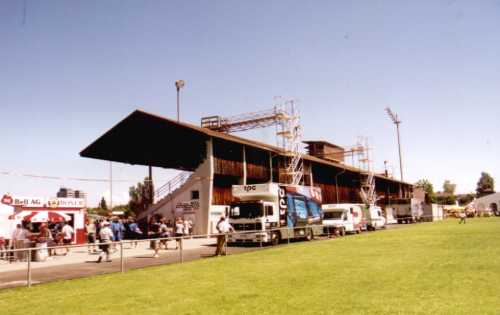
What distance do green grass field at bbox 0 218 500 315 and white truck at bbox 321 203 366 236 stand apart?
1805 centimetres

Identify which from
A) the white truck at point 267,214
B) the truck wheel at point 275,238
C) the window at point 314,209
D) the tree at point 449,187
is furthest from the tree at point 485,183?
the truck wheel at point 275,238

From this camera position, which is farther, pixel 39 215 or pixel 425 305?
pixel 39 215

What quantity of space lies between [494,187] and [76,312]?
170223 mm

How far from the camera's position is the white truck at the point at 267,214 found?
22641 millimetres

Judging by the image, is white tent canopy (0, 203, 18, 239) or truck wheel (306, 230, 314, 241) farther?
truck wheel (306, 230, 314, 241)

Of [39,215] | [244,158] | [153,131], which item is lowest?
[39,215]

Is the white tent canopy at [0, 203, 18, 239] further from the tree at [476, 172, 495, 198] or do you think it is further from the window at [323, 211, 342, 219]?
the tree at [476, 172, 495, 198]

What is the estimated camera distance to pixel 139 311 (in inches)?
298

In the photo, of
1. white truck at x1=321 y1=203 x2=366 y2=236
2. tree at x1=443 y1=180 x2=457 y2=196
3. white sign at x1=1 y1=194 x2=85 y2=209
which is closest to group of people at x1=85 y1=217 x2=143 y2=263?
white sign at x1=1 y1=194 x2=85 y2=209

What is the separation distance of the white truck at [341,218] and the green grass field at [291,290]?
18.1 m

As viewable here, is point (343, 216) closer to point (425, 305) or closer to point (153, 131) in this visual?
point (153, 131)

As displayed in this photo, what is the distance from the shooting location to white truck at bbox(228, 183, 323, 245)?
2264 cm

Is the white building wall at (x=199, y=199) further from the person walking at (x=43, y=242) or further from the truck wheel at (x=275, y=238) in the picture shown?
the person walking at (x=43, y=242)

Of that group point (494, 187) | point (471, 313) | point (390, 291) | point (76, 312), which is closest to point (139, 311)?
point (76, 312)
